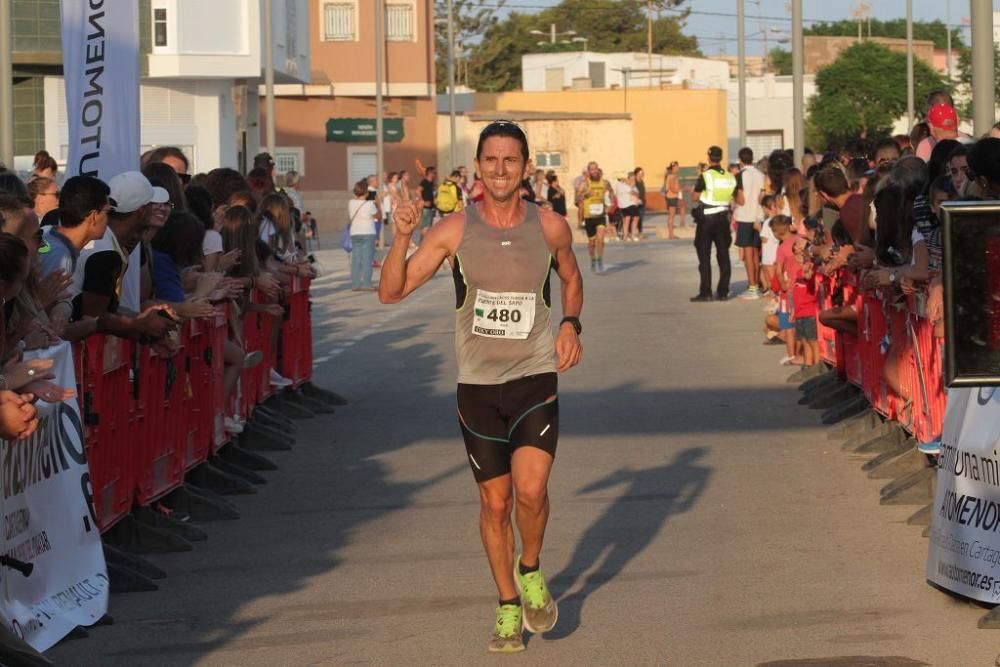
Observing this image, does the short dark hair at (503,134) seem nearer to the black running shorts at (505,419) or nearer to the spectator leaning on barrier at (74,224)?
the black running shorts at (505,419)

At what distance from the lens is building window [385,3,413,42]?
7512 centimetres

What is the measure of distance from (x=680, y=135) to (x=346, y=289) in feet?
188

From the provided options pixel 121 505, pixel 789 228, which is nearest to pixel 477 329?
pixel 121 505

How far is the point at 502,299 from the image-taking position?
299 inches

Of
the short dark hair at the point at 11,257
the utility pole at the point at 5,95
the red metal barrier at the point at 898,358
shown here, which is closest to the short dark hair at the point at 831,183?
the red metal barrier at the point at 898,358

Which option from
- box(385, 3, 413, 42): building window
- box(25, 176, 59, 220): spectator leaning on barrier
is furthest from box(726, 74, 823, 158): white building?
box(25, 176, 59, 220): spectator leaning on barrier

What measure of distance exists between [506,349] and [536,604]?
1.00 m

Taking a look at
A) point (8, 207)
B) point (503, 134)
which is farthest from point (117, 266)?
point (503, 134)

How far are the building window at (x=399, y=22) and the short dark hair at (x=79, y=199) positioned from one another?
219ft

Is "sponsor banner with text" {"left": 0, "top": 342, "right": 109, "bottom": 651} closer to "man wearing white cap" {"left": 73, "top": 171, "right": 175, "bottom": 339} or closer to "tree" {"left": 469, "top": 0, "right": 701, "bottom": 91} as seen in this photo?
"man wearing white cap" {"left": 73, "top": 171, "right": 175, "bottom": 339}

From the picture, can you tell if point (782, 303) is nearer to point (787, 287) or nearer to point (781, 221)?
point (787, 287)

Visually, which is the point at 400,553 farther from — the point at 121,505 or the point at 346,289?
the point at 346,289

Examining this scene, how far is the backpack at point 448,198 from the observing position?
4100 cm

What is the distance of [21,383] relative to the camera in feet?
20.9
